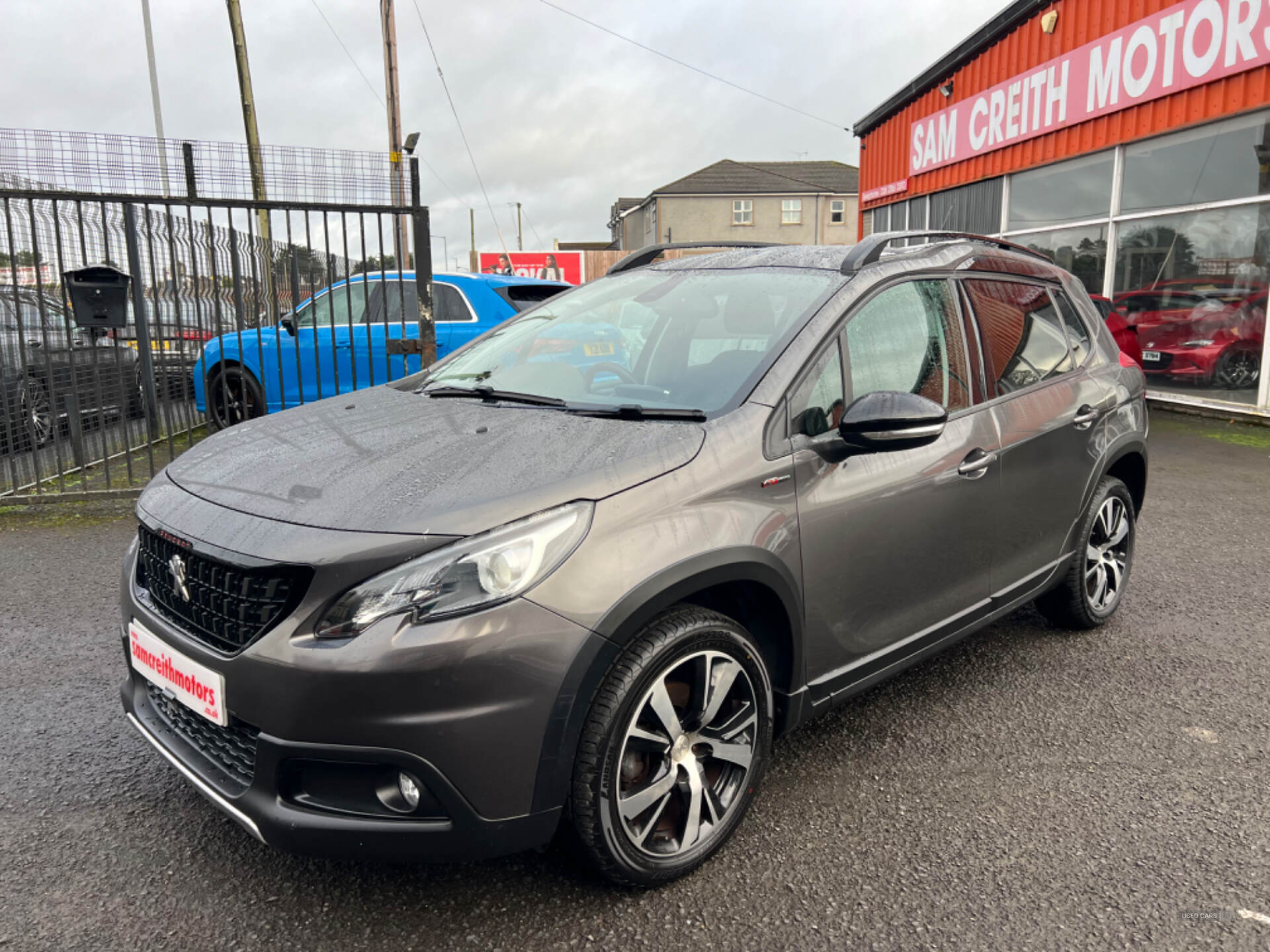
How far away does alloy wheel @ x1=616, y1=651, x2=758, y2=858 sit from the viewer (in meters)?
2.17

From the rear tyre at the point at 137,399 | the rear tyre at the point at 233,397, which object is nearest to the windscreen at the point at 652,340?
the rear tyre at the point at 137,399

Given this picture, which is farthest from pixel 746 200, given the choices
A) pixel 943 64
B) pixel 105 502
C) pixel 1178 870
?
pixel 1178 870

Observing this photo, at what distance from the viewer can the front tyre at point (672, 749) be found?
6.75 ft

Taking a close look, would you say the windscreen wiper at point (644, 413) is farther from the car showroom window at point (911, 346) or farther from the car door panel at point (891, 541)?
the car showroom window at point (911, 346)

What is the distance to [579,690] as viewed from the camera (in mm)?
1982

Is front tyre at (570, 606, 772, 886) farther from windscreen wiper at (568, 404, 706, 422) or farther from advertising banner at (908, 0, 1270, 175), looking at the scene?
advertising banner at (908, 0, 1270, 175)

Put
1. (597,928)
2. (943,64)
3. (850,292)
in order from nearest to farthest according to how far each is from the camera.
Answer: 1. (597,928)
2. (850,292)
3. (943,64)

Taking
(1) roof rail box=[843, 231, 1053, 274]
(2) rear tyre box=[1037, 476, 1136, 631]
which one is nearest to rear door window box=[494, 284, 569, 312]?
(1) roof rail box=[843, 231, 1053, 274]

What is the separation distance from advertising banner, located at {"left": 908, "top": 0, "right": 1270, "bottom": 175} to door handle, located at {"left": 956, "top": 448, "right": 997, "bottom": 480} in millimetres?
8356

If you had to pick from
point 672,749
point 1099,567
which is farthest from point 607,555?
point 1099,567

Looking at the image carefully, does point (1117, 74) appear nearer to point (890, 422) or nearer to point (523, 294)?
point (523, 294)

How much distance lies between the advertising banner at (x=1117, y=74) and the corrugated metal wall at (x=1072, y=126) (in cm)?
10

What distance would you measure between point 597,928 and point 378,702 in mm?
811

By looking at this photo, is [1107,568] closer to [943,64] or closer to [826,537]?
[826,537]
